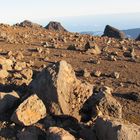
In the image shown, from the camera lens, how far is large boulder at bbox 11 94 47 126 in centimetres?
1499

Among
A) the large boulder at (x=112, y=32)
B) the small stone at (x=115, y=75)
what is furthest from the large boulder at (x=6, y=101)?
the large boulder at (x=112, y=32)

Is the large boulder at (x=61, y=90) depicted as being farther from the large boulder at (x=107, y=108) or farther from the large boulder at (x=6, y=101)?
the large boulder at (x=6, y=101)

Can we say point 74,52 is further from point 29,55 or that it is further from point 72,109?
point 72,109

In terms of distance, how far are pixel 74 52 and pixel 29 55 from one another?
2.97 meters

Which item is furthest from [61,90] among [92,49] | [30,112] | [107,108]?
[92,49]

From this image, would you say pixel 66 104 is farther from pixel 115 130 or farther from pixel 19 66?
pixel 19 66

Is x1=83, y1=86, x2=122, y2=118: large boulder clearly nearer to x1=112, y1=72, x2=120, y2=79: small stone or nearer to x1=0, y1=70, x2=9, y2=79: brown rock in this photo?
x1=0, y1=70, x2=9, y2=79: brown rock

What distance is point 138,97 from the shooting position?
18906 mm

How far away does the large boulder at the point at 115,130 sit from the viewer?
1308 cm

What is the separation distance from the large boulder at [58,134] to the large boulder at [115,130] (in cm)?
88

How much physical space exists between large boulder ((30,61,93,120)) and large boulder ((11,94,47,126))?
0.37m

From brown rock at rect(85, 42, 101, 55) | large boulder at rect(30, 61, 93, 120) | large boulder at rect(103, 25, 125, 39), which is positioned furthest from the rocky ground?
large boulder at rect(103, 25, 125, 39)

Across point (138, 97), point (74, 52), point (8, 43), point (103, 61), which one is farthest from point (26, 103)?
point (8, 43)

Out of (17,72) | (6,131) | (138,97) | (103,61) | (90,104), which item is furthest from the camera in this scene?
(103,61)
